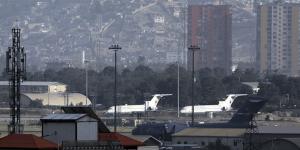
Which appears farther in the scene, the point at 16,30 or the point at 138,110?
the point at 138,110

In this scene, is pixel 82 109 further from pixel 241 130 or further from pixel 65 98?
pixel 65 98

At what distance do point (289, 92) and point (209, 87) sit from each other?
9.21m

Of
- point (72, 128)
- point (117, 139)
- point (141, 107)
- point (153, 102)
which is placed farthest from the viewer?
point (153, 102)

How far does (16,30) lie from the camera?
37.0m

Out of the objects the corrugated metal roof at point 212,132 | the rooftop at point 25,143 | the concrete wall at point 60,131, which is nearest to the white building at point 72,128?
the concrete wall at point 60,131

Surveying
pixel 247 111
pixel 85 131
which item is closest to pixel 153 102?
pixel 247 111

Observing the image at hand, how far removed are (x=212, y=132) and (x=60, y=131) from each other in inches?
1485

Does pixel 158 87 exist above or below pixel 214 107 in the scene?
above

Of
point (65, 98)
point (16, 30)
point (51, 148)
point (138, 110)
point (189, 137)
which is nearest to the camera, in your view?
point (51, 148)

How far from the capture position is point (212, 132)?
73125mm

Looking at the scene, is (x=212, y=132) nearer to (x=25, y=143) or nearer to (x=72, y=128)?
(x=72, y=128)

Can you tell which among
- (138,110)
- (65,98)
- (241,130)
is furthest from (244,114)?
(65,98)

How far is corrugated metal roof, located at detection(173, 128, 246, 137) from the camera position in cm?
7100

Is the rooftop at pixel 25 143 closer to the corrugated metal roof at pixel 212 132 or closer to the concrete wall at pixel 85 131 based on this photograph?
the concrete wall at pixel 85 131
